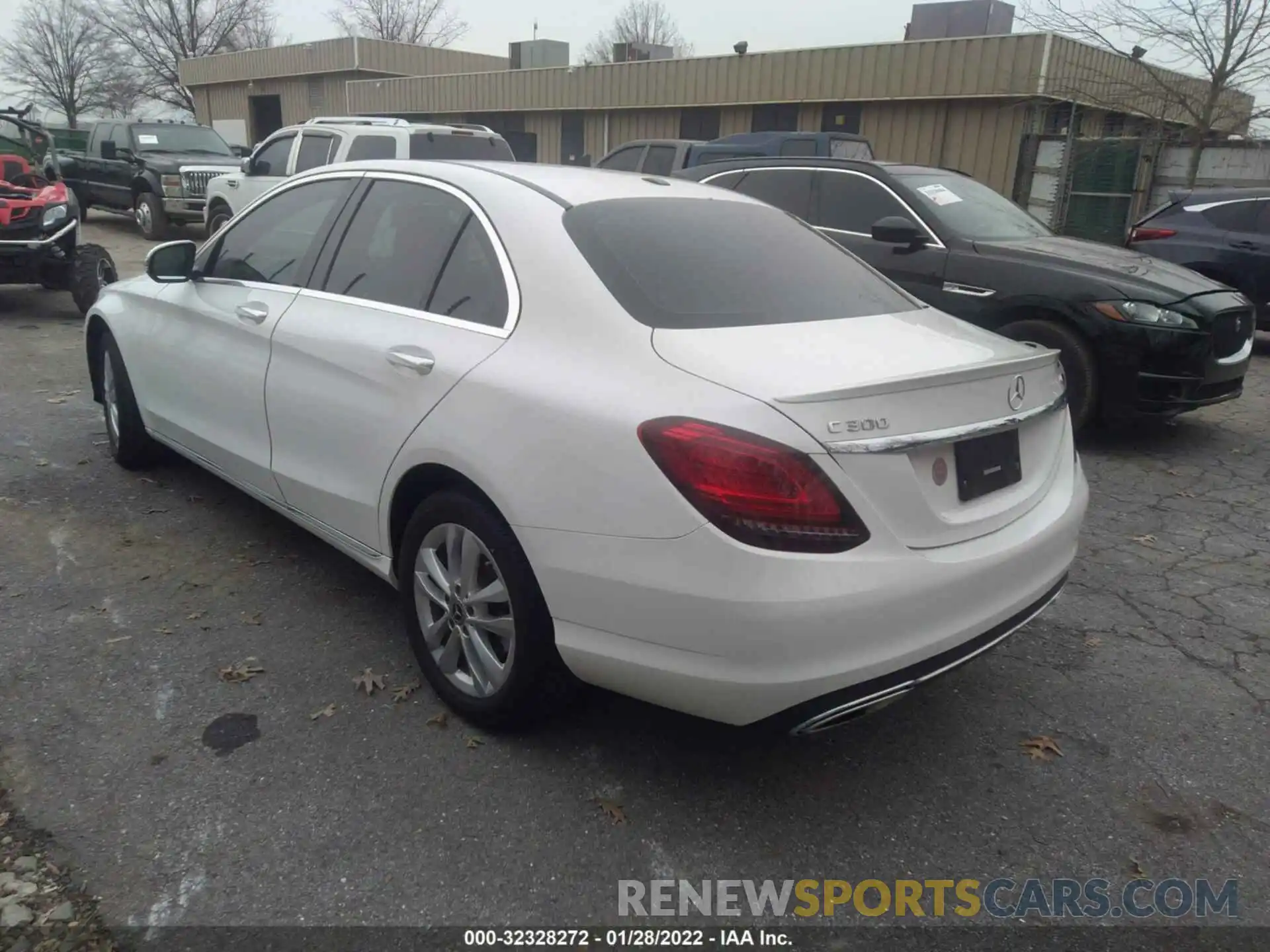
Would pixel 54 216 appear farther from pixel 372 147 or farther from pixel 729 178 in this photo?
pixel 729 178

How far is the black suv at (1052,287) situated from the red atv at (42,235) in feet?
22.9

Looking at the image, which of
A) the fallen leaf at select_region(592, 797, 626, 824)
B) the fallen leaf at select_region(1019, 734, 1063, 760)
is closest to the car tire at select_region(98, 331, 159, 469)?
the fallen leaf at select_region(592, 797, 626, 824)

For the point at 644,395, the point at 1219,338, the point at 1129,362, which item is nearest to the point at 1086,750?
the point at 644,395

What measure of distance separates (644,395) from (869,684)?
2.90ft

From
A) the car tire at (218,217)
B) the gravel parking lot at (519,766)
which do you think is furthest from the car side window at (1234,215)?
the car tire at (218,217)

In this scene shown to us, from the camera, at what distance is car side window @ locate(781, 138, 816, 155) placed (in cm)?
1275

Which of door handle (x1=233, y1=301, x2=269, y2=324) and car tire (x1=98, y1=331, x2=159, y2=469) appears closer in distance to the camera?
door handle (x1=233, y1=301, x2=269, y2=324)

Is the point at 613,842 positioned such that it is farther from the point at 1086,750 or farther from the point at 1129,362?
the point at 1129,362


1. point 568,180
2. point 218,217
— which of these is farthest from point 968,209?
point 218,217

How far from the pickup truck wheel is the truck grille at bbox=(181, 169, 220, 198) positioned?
531mm

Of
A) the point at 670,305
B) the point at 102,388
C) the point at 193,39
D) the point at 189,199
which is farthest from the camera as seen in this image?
the point at 193,39

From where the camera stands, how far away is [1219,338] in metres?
6.08

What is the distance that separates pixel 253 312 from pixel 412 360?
1195mm

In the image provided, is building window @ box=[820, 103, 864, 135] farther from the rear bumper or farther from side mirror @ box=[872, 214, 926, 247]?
the rear bumper
